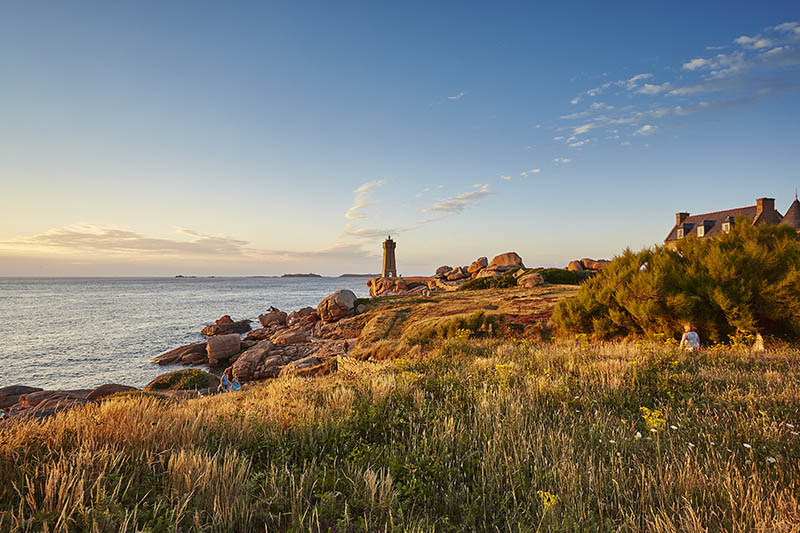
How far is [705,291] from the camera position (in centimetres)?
958


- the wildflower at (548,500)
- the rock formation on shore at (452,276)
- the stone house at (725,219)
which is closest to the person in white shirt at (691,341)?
the wildflower at (548,500)

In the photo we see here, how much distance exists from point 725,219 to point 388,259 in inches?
1820

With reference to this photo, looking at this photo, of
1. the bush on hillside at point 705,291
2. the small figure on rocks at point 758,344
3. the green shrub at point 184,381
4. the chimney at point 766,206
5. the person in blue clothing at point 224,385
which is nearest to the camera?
the small figure on rocks at point 758,344

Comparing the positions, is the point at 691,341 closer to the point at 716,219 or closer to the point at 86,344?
the point at 86,344

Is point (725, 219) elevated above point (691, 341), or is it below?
above

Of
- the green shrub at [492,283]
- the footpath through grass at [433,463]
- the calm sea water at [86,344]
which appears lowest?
the calm sea water at [86,344]

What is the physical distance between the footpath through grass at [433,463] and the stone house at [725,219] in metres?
32.9

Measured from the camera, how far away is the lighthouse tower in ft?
214

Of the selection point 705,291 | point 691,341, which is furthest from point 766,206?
point 691,341

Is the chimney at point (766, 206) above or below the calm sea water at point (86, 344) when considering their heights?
above

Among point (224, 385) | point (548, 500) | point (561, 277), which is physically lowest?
point (224, 385)

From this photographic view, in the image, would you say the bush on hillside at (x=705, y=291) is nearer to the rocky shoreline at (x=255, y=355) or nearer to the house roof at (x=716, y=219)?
the rocky shoreline at (x=255, y=355)

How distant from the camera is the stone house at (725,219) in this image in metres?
33.4

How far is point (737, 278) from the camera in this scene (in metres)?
9.33
